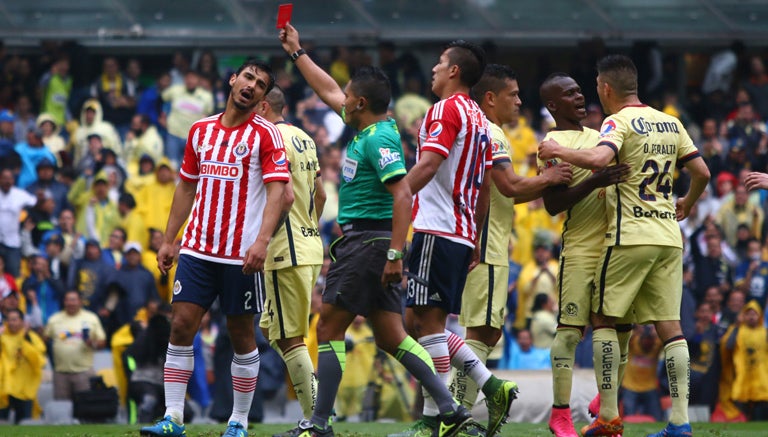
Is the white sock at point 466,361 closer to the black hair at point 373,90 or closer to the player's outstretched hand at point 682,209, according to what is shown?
the black hair at point 373,90

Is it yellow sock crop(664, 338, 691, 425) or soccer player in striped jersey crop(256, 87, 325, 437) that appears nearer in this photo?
yellow sock crop(664, 338, 691, 425)

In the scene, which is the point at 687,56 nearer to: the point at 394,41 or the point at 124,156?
the point at 394,41

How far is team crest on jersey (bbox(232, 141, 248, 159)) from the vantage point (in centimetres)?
873

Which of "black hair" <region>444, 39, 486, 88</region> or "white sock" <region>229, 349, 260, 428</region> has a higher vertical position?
"black hair" <region>444, 39, 486, 88</region>

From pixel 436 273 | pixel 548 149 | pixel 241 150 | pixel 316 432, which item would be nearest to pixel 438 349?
pixel 436 273

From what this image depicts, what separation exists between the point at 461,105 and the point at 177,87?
42.8 feet

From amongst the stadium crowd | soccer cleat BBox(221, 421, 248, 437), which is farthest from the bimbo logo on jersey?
the stadium crowd

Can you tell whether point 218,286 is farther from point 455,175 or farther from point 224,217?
point 455,175

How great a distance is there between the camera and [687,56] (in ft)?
77.5

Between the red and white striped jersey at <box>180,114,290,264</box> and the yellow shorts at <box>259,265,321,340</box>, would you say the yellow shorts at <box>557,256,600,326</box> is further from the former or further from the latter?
the red and white striped jersey at <box>180,114,290,264</box>

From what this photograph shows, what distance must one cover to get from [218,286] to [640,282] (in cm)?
303

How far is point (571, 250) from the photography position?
9.41m

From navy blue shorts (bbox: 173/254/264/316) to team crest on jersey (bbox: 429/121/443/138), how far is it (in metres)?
1.58

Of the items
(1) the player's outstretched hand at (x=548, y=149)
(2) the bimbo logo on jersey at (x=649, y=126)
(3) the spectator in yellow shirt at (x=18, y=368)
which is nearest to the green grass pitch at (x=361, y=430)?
(1) the player's outstretched hand at (x=548, y=149)
